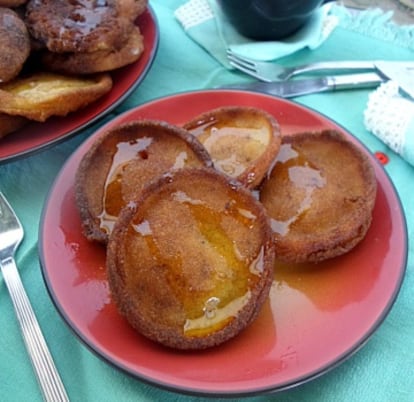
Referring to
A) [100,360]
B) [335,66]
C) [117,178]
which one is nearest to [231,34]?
[335,66]

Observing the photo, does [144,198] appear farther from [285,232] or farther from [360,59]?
[360,59]

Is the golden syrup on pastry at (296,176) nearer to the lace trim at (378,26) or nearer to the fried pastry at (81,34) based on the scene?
the fried pastry at (81,34)

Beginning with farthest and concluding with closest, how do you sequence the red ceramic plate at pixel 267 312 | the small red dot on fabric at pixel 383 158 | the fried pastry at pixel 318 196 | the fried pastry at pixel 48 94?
the small red dot on fabric at pixel 383 158
the fried pastry at pixel 48 94
the fried pastry at pixel 318 196
the red ceramic plate at pixel 267 312

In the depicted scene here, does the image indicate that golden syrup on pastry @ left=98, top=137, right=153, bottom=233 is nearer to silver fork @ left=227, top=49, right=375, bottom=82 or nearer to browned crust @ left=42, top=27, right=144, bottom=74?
browned crust @ left=42, top=27, right=144, bottom=74

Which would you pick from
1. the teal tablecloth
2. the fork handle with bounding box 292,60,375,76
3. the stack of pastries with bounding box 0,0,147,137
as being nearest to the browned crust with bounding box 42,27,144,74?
the stack of pastries with bounding box 0,0,147,137

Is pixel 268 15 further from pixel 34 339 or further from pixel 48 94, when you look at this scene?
pixel 34 339

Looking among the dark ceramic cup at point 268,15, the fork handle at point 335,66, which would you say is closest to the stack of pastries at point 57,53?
the dark ceramic cup at point 268,15
